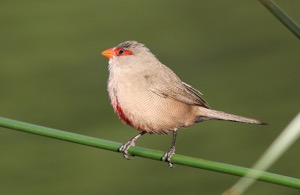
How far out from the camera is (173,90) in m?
3.81

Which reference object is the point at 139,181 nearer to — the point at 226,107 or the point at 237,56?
the point at 226,107

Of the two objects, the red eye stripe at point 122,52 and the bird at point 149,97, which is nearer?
the bird at point 149,97

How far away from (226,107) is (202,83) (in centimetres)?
30

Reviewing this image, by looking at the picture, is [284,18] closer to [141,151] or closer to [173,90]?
[141,151]

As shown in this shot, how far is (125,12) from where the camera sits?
20.6 feet

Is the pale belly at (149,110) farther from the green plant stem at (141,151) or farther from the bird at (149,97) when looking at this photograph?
the green plant stem at (141,151)

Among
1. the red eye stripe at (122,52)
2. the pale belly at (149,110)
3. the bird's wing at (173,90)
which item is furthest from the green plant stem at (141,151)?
the red eye stripe at (122,52)

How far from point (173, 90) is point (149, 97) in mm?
162

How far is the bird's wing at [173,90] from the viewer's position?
3752mm

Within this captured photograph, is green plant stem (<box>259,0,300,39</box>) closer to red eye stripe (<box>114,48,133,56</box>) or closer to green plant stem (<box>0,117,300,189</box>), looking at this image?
green plant stem (<box>0,117,300,189</box>)

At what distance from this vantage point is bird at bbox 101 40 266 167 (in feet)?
11.7

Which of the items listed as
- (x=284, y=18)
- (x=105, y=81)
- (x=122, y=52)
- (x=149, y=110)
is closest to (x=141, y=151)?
(x=149, y=110)

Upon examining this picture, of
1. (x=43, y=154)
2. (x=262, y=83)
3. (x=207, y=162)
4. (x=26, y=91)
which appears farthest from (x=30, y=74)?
(x=207, y=162)

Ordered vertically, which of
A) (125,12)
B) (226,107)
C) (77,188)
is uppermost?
(125,12)
